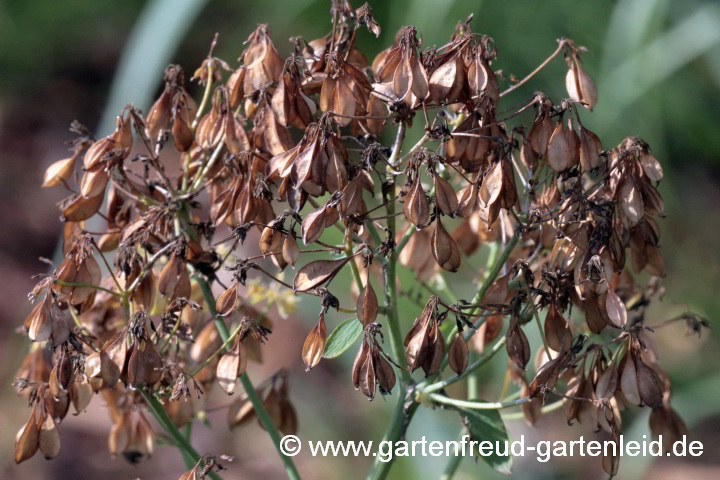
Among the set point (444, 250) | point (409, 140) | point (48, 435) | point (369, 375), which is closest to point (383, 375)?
point (369, 375)

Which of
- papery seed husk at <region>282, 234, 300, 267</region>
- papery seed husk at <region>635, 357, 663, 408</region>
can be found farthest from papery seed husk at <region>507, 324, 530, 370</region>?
papery seed husk at <region>282, 234, 300, 267</region>

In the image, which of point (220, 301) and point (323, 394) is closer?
point (220, 301)

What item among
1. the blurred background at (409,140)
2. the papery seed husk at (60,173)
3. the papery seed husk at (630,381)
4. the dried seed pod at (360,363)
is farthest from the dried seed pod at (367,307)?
the blurred background at (409,140)

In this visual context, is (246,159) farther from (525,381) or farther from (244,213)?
(525,381)

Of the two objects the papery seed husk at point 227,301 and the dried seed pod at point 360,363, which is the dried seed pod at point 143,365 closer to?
the papery seed husk at point 227,301

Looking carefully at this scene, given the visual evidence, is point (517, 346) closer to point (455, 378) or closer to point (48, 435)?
point (455, 378)

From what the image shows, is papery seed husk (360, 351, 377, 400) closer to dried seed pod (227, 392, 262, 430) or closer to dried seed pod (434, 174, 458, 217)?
dried seed pod (434, 174, 458, 217)

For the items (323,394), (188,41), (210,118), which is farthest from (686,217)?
(210,118)
